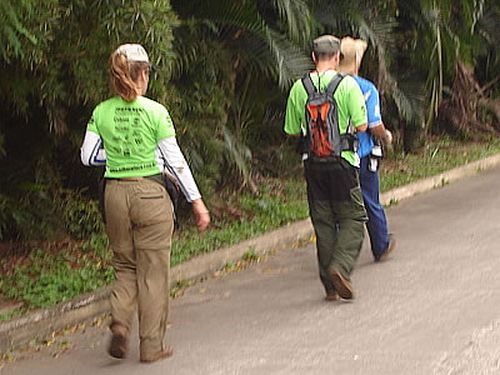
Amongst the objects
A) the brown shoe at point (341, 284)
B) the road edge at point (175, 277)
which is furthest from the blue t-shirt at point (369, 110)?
the road edge at point (175, 277)

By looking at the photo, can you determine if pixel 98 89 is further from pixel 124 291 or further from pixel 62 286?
pixel 124 291

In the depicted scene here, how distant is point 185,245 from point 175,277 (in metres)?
0.82

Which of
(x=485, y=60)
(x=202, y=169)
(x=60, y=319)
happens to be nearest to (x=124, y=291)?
(x=60, y=319)

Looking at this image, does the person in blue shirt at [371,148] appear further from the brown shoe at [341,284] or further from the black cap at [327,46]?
the brown shoe at [341,284]

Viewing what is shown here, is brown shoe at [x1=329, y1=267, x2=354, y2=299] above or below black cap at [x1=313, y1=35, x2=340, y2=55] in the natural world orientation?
below

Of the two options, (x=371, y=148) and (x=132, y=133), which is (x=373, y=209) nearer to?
(x=371, y=148)

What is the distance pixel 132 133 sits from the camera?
5777mm

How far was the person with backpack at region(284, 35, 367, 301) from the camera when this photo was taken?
6.89 m

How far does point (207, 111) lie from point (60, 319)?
3463mm

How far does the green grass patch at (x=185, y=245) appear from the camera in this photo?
295 inches

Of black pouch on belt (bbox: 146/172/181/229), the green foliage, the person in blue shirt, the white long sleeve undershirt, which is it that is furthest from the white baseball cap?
the green foliage

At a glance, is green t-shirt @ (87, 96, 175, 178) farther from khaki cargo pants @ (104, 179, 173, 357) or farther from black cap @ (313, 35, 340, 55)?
black cap @ (313, 35, 340, 55)

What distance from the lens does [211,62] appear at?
9906 mm

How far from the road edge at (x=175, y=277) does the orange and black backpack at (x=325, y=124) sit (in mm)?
1735
